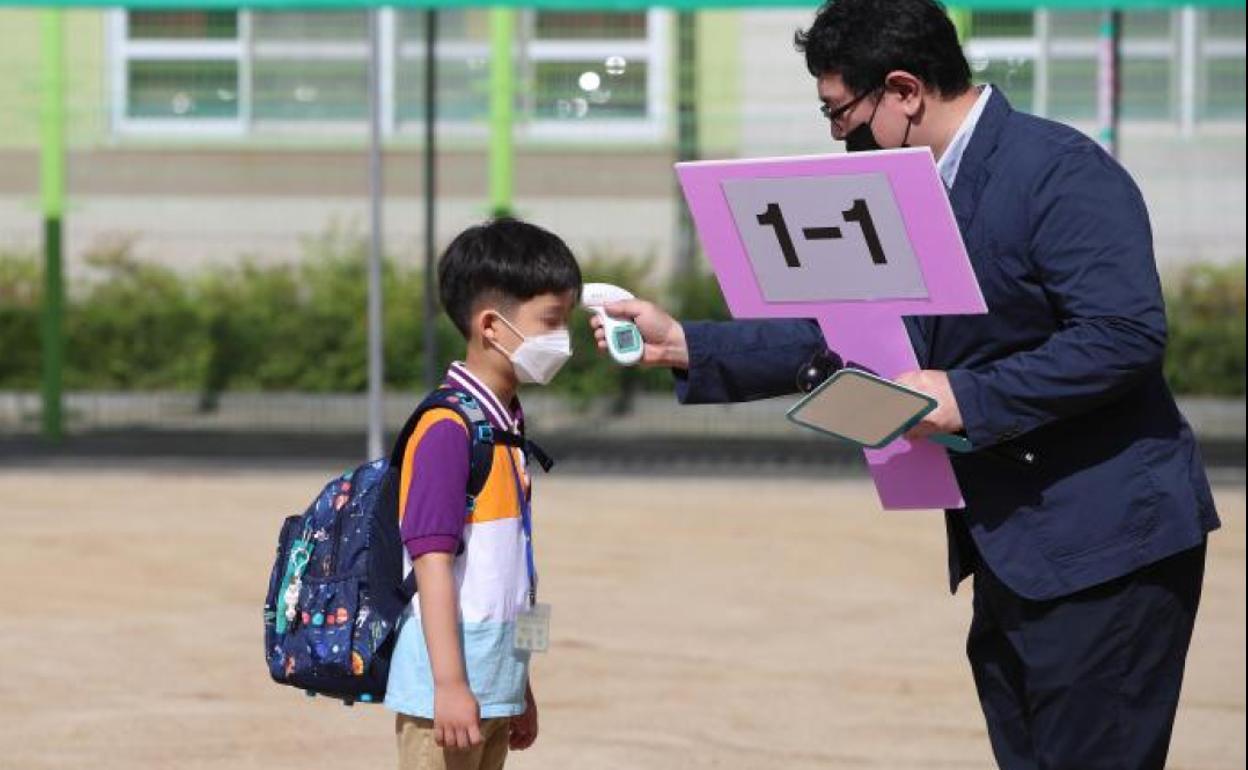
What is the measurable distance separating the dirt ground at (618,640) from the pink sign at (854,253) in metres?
2.91

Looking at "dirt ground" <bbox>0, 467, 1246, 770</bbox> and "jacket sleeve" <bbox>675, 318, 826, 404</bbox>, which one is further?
"dirt ground" <bbox>0, 467, 1246, 770</bbox>

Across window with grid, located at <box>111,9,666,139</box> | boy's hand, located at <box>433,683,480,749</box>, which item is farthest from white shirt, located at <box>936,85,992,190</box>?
window with grid, located at <box>111,9,666,139</box>

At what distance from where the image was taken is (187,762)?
6625 millimetres

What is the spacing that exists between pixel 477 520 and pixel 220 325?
43.7ft

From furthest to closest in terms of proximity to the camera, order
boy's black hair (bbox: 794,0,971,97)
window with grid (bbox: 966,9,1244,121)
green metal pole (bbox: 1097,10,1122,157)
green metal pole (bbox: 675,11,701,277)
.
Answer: green metal pole (bbox: 675,11,701,277) → window with grid (bbox: 966,9,1244,121) → green metal pole (bbox: 1097,10,1122,157) → boy's black hair (bbox: 794,0,971,97)

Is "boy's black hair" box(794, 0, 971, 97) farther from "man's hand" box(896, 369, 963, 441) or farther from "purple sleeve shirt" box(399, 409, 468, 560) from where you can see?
"purple sleeve shirt" box(399, 409, 468, 560)

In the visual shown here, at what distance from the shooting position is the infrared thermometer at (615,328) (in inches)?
160

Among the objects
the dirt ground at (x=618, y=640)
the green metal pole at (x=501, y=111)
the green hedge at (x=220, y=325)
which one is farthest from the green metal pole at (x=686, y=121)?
the dirt ground at (x=618, y=640)

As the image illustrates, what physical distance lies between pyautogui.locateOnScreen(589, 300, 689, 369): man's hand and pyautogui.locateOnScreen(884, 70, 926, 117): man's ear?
0.54m

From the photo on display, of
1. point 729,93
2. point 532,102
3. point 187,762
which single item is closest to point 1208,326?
point 729,93

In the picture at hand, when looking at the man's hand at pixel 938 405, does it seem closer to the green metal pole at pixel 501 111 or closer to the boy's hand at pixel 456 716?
the boy's hand at pixel 456 716

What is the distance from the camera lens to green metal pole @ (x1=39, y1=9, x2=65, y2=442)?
16109 mm

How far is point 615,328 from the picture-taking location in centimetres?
408

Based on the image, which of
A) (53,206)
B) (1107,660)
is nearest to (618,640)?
(1107,660)
